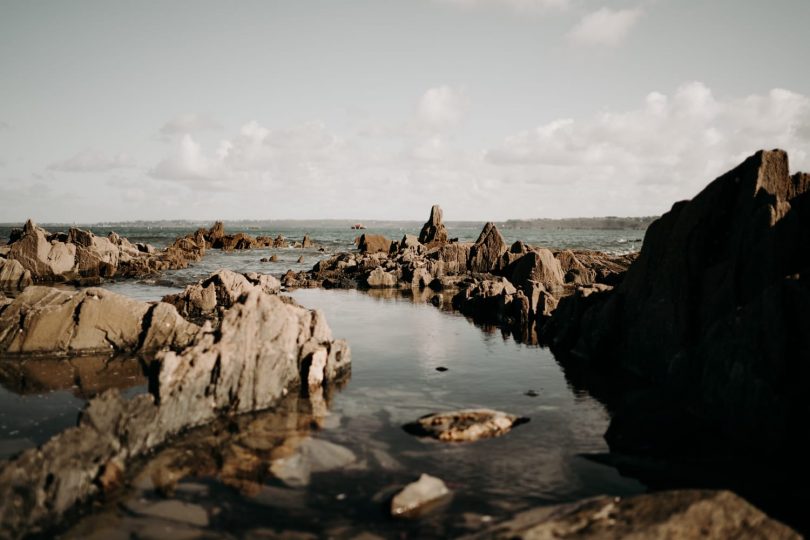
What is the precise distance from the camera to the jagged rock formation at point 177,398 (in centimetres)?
902

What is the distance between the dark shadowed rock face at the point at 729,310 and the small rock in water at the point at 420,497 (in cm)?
783

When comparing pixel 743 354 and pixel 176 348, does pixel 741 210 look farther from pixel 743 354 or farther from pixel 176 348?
pixel 176 348

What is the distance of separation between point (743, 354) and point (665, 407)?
2.54 m

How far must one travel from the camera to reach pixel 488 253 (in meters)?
56.7

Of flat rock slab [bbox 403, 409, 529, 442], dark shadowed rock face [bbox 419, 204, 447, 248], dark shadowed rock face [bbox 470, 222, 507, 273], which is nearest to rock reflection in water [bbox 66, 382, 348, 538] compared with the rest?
flat rock slab [bbox 403, 409, 529, 442]

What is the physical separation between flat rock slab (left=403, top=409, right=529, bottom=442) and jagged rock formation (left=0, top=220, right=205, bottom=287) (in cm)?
4318

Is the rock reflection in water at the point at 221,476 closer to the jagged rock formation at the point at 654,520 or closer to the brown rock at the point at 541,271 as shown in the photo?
the jagged rock formation at the point at 654,520

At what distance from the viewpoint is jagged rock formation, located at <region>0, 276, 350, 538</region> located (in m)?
9.02

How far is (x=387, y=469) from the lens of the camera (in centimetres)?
1153

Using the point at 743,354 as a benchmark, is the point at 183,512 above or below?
below

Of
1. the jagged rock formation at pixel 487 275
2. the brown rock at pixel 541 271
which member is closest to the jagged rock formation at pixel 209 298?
the jagged rock formation at pixel 487 275

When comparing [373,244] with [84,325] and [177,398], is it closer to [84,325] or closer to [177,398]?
[84,325]

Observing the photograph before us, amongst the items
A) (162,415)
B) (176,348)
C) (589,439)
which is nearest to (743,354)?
(589,439)

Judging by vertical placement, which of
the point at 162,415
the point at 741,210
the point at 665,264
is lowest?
the point at 162,415
